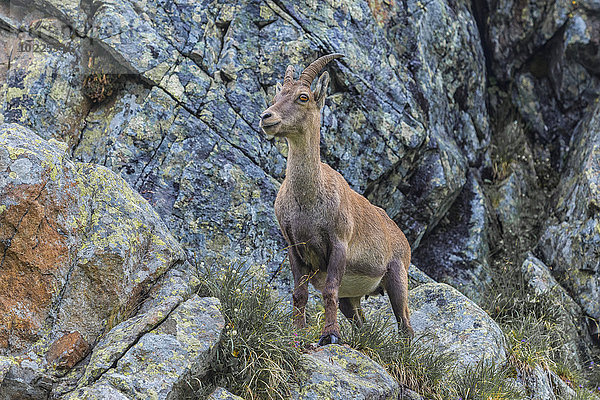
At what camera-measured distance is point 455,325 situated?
8.52m

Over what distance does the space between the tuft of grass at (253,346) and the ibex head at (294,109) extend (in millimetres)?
1727

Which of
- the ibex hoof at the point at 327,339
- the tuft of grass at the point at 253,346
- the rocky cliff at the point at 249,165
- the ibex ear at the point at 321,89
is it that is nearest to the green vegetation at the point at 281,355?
the tuft of grass at the point at 253,346

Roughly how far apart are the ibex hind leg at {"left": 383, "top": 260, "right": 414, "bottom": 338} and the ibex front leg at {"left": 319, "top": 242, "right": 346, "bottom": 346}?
1526 millimetres

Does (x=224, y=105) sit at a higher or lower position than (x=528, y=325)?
higher

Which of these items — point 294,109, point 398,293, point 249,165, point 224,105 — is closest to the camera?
point 294,109

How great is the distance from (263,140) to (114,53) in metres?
2.64

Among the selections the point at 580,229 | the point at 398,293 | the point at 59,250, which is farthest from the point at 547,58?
the point at 59,250

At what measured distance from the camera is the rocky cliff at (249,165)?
5398 mm

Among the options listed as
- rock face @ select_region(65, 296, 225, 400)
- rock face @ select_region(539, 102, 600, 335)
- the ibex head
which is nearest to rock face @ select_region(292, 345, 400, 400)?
A: rock face @ select_region(65, 296, 225, 400)

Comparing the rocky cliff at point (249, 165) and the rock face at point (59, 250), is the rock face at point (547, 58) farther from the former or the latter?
the rock face at point (59, 250)

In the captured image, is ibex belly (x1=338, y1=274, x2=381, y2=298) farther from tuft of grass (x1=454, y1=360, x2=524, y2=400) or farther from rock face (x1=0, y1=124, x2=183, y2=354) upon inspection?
rock face (x1=0, y1=124, x2=183, y2=354)

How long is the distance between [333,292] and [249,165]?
136 inches

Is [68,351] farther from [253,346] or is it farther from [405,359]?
[405,359]

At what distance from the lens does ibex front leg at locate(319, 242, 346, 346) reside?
6594 mm
